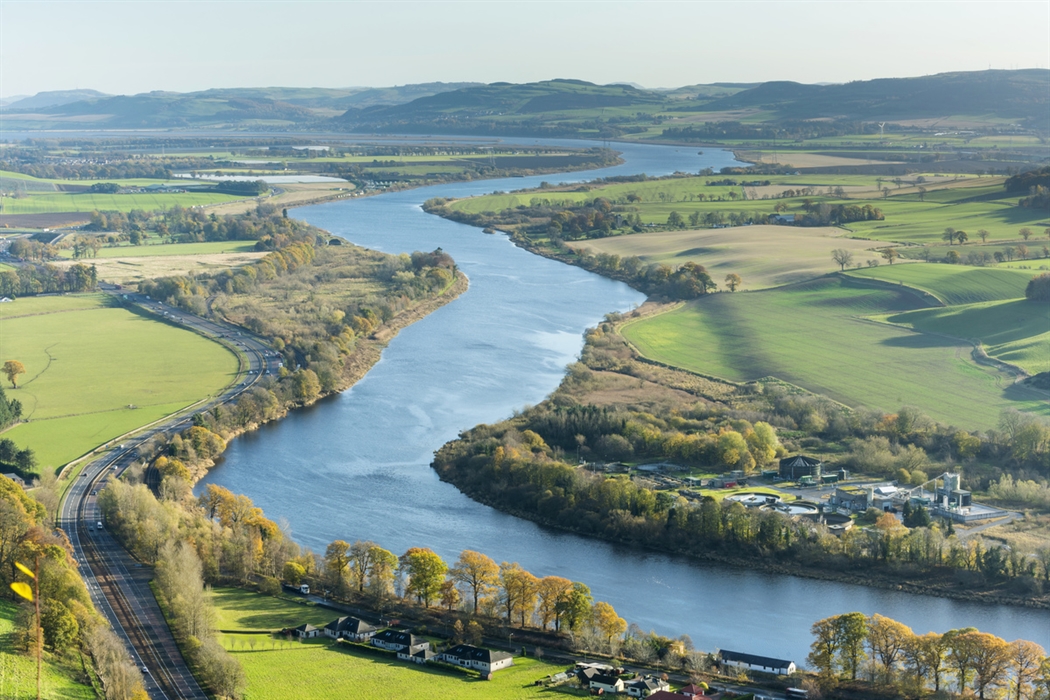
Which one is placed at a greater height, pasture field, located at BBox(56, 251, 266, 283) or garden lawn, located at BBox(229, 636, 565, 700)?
pasture field, located at BBox(56, 251, 266, 283)

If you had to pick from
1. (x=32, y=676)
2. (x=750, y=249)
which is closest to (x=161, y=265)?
(x=750, y=249)

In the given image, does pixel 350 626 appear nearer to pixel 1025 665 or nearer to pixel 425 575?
pixel 425 575

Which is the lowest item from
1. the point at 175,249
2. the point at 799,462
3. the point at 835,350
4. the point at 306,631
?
the point at 306,631

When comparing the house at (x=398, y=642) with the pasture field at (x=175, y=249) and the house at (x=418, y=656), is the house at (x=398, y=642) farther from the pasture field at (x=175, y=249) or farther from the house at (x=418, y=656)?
the pasture field at (x=175, y=249)

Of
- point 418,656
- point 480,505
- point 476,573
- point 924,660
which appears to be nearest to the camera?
point 924,660

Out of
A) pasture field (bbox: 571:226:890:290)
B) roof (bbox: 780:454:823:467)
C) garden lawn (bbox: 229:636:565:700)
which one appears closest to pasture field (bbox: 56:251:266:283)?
pasture field (bbox: 571:226:890:290)

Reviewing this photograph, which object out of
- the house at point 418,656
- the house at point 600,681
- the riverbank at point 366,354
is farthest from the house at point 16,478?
the house at point 600,681

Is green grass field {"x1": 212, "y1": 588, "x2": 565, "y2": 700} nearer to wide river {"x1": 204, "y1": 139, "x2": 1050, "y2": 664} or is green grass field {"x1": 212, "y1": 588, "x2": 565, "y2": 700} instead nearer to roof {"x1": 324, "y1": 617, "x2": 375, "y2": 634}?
roof {"x1": 324, "y1": 617, "x2": 375, "y2": 634}
